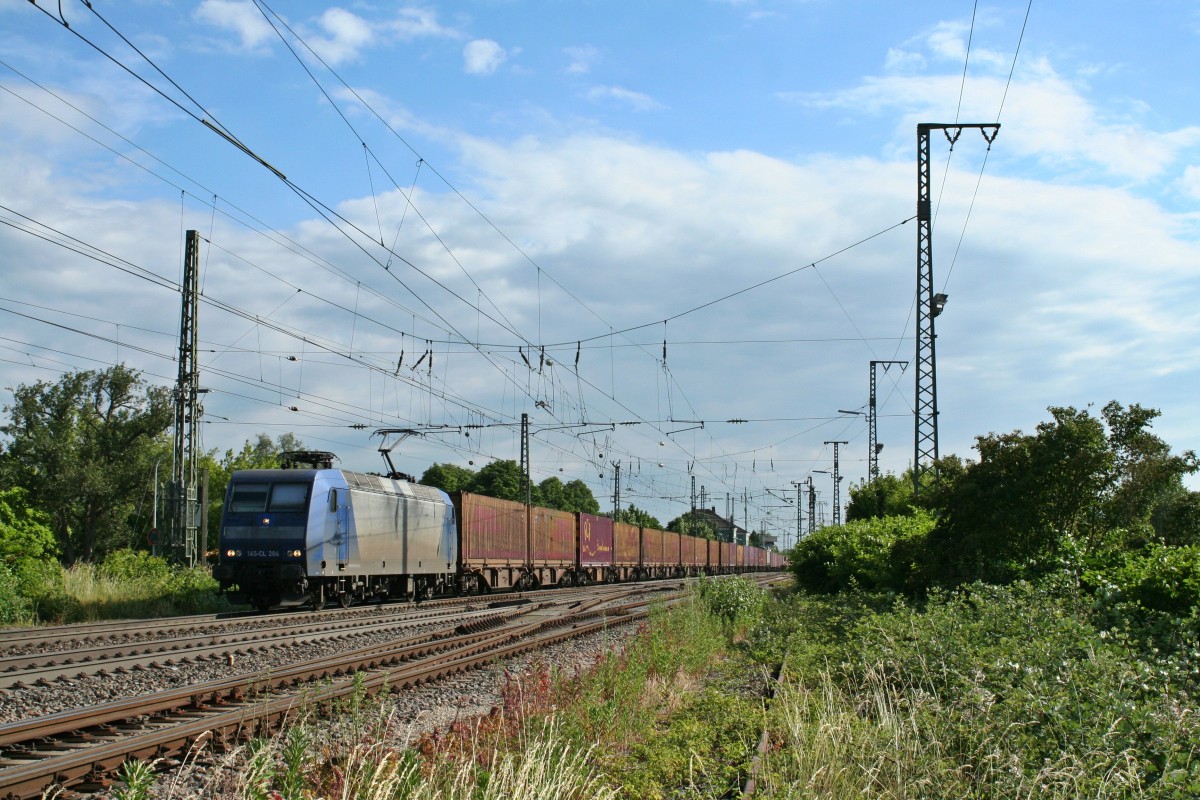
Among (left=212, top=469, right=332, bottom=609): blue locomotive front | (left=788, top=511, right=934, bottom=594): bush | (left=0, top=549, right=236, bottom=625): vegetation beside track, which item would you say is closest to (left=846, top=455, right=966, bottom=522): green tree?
(left=788, top=511, right=934, bottom=594): bush

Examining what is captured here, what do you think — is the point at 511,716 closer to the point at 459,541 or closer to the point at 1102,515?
the point at 1102,515

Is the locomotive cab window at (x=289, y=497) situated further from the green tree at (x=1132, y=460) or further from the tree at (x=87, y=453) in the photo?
the tree at (x=87, y=453)

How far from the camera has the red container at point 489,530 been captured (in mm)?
30797

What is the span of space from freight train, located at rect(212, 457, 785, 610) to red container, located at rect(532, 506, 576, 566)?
0.14ft

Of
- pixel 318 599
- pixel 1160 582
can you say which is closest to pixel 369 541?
pixel 318 599

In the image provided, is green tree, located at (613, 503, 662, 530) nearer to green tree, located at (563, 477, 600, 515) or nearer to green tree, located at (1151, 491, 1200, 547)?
green tree, located at (563, 477, 600, 515)

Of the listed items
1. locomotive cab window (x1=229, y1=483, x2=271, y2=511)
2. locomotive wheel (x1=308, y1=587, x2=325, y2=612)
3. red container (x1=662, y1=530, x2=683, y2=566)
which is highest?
locomotive cab window (x1=229, y1=483, x2=271, y2=511)

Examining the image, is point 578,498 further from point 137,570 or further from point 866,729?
point 866,729

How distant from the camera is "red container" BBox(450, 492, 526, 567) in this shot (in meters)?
30.8

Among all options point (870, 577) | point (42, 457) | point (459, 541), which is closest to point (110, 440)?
point (42, 457)

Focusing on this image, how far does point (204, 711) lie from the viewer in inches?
343

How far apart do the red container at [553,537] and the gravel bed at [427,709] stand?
19.9 meters

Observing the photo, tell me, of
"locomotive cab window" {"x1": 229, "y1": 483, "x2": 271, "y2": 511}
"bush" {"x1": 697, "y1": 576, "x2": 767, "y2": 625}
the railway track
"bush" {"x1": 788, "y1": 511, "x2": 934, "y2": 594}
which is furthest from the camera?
"locomotive cab window" {"x1": 229, "y1": 483, "x2": 271, "y2": 511}

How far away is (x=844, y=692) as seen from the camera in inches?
376
